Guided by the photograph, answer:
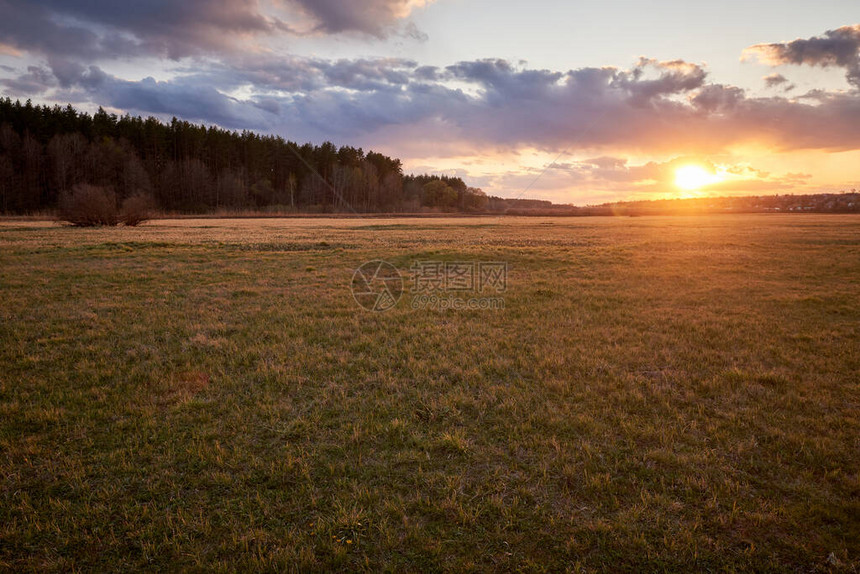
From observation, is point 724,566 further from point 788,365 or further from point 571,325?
point 571,325

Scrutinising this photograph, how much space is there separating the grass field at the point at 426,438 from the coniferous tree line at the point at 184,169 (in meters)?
64.3

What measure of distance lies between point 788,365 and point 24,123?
117601mm

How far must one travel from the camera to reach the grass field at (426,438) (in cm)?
379

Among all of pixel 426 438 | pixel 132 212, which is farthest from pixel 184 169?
pixel 426 438

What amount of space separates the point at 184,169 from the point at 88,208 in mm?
54515

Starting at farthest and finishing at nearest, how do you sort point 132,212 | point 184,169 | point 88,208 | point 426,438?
point 184,169 < point 132,212 < point 88,208 < point 426,438

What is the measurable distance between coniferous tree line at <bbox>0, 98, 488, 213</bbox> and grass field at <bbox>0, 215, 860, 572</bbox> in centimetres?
6428

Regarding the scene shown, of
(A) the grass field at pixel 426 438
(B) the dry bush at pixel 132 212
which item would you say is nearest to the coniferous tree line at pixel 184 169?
(B) the dry bush at pixel 132 212

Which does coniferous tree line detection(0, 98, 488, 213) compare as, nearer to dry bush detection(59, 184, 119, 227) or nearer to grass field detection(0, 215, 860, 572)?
dry bush detection(59, 184, 119, 227)

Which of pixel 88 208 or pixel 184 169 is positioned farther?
pixel 184 169

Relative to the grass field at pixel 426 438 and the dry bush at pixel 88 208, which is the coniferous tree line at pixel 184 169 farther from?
the grass field at pixel 426 438

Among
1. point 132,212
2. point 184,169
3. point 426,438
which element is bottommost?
point 426,438

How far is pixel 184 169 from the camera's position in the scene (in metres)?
90.8

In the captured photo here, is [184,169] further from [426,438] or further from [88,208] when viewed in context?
[426,438]
